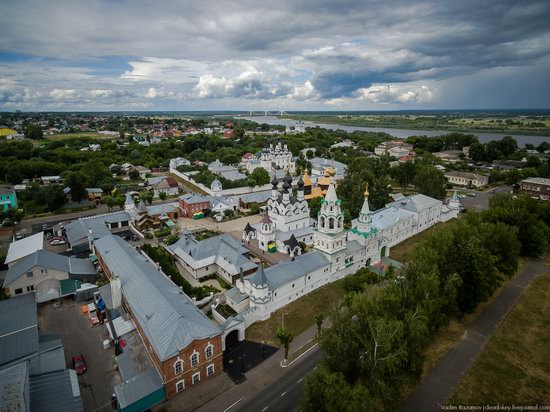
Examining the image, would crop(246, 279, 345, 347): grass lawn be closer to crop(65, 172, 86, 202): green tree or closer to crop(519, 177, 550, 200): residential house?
crop(65, 172, 86, 202): green tree

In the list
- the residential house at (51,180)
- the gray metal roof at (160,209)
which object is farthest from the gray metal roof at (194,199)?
the residential house at (51,180)

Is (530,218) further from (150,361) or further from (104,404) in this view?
(104,404)

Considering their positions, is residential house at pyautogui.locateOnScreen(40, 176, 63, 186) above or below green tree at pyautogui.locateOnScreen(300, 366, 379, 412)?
below

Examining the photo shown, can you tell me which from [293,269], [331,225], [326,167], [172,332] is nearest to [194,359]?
[172,332]

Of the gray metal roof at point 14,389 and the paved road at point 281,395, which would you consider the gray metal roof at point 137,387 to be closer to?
the gray metal roof at point 14,389

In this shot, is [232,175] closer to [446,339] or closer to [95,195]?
[95,195]

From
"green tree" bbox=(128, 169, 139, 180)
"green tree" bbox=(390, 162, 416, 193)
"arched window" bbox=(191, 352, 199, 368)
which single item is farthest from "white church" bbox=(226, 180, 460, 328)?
"green tree" bbox=(128, 169, 139, 180)
